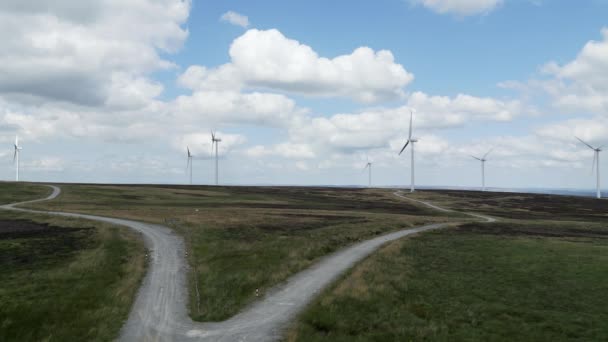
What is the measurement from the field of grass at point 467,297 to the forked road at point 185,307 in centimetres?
148

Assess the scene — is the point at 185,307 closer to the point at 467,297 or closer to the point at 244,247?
the point at 244,247

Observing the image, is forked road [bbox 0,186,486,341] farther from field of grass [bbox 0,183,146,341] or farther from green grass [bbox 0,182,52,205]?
green grass [bbox 0,182,52,205]

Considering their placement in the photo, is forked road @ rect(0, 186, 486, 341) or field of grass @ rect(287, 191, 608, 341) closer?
forked road @ rect(0, 186, 486, 341)

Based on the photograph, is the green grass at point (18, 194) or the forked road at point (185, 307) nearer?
the forked road at point (185, 307)

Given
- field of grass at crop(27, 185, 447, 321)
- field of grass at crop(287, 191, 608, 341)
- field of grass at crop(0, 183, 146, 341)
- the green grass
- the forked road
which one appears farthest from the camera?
the green grass

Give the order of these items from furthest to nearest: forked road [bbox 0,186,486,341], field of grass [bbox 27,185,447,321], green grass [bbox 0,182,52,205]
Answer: green grass [bbox 0,182,52,205] → field of grass [bbox 27,185,447,321] → forked road [bbox 0,186,486,341]

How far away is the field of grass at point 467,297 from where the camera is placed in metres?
20.3

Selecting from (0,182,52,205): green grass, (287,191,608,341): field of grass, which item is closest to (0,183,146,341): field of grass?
(287,191,608,341): field of grass

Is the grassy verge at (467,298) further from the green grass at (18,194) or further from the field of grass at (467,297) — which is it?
the green grass at (18,194)

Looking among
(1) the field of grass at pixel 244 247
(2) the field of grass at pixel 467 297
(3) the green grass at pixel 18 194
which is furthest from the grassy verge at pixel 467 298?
(3) the green grass at pixel 18 194

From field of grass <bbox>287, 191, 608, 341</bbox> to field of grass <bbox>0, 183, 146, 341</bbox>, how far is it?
11078 millimetres

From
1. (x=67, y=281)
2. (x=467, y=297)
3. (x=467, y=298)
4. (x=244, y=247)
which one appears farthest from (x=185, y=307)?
(x=467, y=297)

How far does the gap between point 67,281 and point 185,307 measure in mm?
10756

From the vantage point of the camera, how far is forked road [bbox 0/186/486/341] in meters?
19.5
